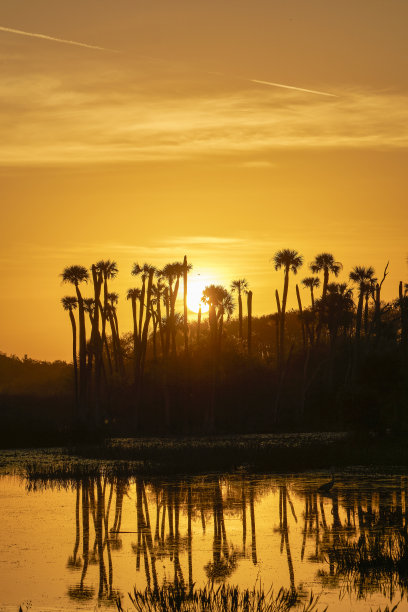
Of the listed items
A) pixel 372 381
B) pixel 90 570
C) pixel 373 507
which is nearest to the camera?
pixel 90 570

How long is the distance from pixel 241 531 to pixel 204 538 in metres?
1.16

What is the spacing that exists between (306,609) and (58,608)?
134 inches

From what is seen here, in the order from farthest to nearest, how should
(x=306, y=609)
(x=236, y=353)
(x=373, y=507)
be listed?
(x=236, y=353)
(x=373, y=507)
(x=306, y=609)

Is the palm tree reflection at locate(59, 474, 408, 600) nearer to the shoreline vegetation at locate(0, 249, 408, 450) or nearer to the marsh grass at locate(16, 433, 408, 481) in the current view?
the marsh grass at locate(16, 433, 408, 481)

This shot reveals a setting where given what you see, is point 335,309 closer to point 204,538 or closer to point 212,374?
point 212,374

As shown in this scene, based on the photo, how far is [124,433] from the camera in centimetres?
6556

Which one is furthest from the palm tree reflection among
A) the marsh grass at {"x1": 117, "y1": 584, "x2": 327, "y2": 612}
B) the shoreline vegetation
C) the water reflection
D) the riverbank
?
the shoreline vegetation

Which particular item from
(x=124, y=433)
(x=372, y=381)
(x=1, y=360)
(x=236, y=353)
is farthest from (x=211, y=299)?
(x=1, y=360)

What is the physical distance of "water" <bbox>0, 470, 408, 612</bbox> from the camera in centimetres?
1512

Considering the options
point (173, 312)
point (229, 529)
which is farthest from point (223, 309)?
point (229, 529)

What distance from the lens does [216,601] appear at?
13102mm

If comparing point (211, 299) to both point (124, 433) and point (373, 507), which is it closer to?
point (124, 433)

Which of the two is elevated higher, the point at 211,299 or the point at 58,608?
the point at 211,299

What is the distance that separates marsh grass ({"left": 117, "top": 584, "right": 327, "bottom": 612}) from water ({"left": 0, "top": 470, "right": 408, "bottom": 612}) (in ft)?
1.70
